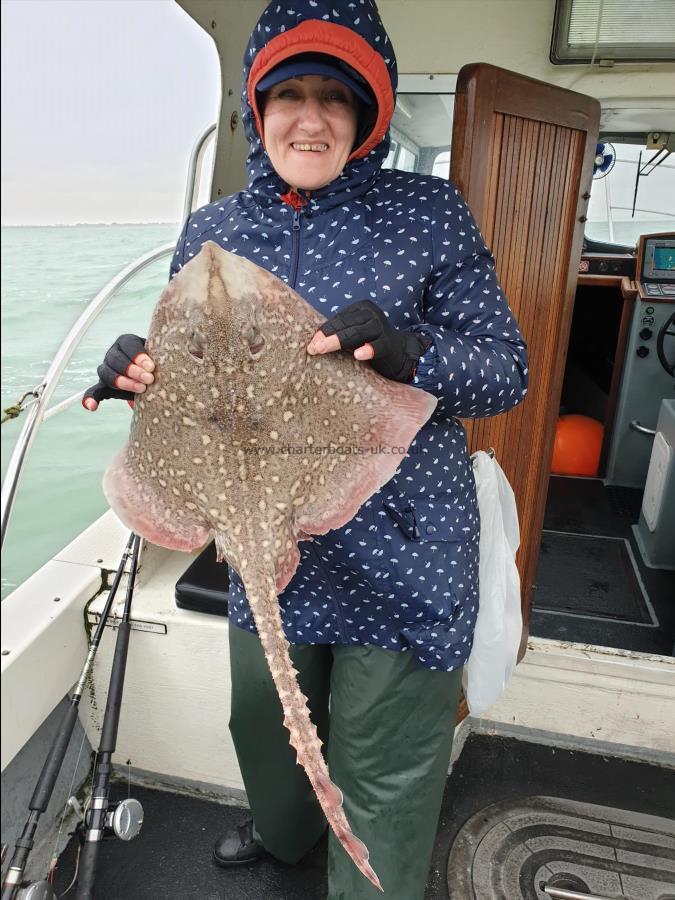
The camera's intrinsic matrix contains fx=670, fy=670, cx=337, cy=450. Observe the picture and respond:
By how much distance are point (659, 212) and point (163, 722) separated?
6.77m

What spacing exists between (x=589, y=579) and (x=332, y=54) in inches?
135

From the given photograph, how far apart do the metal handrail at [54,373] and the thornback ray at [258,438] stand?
14.4 inches

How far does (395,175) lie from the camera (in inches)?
63.9

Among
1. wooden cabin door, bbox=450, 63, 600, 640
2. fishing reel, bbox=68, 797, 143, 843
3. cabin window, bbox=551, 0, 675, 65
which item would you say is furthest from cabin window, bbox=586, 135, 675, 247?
fishing reel, bbox=68, 797, 143, 843

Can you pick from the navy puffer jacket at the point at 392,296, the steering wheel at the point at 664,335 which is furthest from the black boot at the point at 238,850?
the steering wheel at the point at 664,335

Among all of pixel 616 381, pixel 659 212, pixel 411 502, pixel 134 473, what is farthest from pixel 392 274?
pixel 659 212

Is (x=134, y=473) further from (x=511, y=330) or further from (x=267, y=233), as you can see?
(x=511, y=330)

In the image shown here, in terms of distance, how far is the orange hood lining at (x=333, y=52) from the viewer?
1388 mm

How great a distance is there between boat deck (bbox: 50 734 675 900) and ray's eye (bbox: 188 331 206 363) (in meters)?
2.03

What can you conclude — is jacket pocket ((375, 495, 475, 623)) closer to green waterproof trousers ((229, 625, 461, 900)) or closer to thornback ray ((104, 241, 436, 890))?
green waterproof trousers ((229, 625, 461, 900))

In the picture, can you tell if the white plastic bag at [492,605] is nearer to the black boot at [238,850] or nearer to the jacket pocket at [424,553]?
the jacket pocket at [424,553]

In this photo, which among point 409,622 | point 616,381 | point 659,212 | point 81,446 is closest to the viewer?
point 409,622

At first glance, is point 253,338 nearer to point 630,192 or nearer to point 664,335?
point 664,335

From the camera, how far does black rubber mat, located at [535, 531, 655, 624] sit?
3688mm
